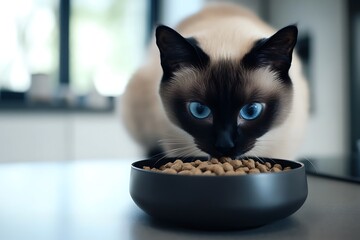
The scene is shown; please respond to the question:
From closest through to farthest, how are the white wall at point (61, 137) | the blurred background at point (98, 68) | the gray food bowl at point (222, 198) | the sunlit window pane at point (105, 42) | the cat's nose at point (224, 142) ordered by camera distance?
the gray food bowl at point (222, 198)
the cat's nose at point (224, 142)
the white wall at point (61, 137)
the blurred background at point (98, 68)
the sunlit window pane at point (105, 42)

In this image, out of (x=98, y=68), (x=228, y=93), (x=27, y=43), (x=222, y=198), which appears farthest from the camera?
(x=98, y=68)

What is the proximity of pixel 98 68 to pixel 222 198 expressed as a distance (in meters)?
2.48

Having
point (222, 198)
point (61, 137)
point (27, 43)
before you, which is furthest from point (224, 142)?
point (27, 43)

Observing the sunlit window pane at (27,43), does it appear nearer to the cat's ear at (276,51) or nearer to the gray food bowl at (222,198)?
the cat's ear at (276,51)

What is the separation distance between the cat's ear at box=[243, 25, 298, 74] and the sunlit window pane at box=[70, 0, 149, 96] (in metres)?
1.90

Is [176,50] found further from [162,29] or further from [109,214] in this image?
[109,214]

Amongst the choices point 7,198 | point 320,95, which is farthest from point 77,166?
point 320,95

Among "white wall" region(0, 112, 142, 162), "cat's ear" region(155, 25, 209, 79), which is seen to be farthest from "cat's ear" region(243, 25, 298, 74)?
"white wall" region(0, 112, 142, 162)

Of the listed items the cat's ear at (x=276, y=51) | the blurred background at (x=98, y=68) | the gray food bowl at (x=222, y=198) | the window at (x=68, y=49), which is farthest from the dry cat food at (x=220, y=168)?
the window at (x=68, y=49)

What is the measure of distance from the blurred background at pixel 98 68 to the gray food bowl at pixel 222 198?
188 centimetres

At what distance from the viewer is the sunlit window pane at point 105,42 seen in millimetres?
2752

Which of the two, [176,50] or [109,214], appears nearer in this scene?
[109,214]

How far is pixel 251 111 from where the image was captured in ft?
2.64

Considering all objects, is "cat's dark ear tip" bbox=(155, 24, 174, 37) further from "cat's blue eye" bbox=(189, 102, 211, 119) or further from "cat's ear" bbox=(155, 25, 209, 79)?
"cat's blue eye" bbox=(189, 102, 211, 119)
